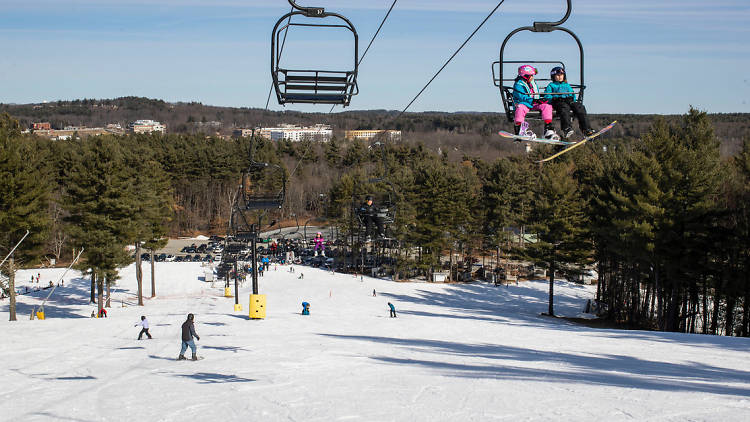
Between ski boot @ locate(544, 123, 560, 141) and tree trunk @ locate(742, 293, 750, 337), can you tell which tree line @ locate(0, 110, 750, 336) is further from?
ski boot @ locate(544, 123, 560, 141)

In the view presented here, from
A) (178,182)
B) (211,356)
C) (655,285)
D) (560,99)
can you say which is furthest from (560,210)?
(178,182)

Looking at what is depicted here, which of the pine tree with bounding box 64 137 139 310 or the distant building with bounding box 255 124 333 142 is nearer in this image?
the pine tree with bounding box 64 137 139 310

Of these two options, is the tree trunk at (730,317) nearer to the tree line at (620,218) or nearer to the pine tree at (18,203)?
the tree line at (620,218)

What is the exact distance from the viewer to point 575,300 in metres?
53.4

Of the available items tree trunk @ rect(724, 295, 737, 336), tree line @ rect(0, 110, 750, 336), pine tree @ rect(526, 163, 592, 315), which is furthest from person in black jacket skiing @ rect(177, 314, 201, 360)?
pine tree @ rect(526, 163, 592, 315)

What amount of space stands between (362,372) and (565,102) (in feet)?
29.2

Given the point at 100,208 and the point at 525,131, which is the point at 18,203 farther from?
the point at 525,131

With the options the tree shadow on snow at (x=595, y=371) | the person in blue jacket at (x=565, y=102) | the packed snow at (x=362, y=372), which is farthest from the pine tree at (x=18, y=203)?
the person in blue jacket at (x=565, y=102)

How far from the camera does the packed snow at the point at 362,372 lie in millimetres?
10938

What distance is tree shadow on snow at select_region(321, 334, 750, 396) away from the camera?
12.6 meters

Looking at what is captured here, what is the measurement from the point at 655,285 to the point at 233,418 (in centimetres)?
3387

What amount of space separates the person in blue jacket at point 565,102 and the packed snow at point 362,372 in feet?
16.0

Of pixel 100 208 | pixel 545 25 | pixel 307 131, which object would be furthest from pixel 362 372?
pixel 307 131

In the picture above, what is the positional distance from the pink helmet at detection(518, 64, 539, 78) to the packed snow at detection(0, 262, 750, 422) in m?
5.69
